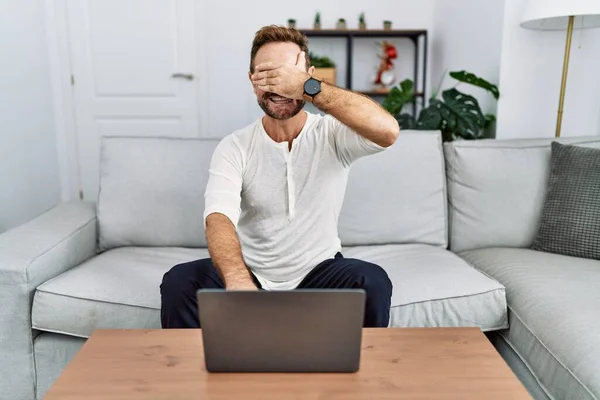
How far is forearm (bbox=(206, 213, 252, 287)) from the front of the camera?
1.23m

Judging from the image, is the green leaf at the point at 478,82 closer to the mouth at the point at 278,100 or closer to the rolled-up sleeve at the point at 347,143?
the rolled-up sleeve at the point at 347,143

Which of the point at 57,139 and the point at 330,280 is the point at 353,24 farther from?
the point at 330,280

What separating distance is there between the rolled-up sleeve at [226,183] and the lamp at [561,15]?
4.62 feet

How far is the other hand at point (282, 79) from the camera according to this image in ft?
4.17

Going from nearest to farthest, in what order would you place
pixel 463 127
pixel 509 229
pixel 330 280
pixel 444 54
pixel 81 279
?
pixel 330 280 → pixel 81 279 → pixel 509 229 → pixel 463 127 → pixel 444 54

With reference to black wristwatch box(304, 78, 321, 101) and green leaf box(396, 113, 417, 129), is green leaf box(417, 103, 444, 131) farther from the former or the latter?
black wristwatch box(304, 78, 321, 101)

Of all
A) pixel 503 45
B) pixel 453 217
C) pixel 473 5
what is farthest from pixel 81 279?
pixel 473 5

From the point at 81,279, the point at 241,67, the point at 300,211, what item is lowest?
the point at 81,279

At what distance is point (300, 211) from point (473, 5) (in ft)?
6.88

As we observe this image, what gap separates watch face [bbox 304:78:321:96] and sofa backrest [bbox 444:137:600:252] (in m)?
0.97

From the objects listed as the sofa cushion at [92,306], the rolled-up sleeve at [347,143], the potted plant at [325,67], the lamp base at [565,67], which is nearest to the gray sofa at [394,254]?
the sofa cushion at [92,306]

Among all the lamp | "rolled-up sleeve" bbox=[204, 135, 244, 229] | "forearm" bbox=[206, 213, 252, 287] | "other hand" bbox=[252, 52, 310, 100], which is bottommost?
"forearm" bbox=[206, 213, 252, 287]

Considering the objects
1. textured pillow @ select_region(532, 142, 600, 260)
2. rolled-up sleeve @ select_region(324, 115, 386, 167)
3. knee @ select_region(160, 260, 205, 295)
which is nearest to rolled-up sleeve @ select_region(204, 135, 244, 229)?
knee @ select_region(160, 260, 205, 295)

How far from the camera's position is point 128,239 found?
1997mm
